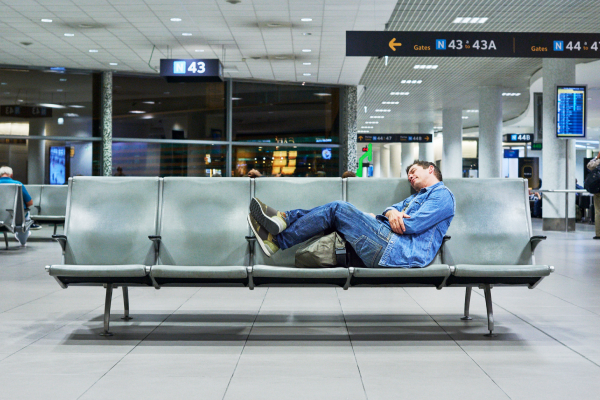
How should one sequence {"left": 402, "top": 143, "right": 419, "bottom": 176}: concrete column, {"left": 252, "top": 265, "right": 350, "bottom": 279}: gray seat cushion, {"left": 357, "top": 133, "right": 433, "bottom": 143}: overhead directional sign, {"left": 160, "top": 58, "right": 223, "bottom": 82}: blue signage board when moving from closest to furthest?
1. {"left": 252, "top": 265, "right": 350, "bottom": 279}: gray seat cushion
2. {"left": 160, "top": 58, "right": 223, "bottom": 82}: blue signage board
3. {"left": 357, "top": 133, "right": 433, "bottom": 143}: overhead directional sign
4. {"left": 402, "top": 143, "right": 419, "bottom": 176}: concrete column

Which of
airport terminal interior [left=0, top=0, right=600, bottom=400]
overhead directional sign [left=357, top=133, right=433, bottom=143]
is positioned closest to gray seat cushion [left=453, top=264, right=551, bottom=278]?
airport terminal interior [left=0, top=0, right=600, bottom=400]

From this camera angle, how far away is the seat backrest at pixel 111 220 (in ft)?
13.9

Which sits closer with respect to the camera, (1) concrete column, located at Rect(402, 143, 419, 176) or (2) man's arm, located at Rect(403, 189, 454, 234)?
(2) man's arm, located at Rect(403, 189, 454, 234)

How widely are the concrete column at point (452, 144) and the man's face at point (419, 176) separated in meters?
22.0

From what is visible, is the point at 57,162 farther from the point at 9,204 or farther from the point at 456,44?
the point at 456,44

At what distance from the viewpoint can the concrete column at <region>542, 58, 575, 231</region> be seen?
14781 millimetres

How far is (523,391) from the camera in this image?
9.28 feet

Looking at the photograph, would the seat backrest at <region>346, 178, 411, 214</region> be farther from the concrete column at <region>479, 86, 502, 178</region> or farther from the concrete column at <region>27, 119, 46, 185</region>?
the concrete column at <region>479, 86, 502, 178</region>

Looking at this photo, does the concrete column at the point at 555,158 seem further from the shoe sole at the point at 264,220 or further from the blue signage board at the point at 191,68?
the shoe sole at the point at 264,220

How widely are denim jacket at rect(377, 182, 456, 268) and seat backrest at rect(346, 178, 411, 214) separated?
35cm

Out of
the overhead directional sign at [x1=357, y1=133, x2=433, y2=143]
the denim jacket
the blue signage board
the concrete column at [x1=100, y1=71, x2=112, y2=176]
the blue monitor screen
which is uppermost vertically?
the overhead directional sign at [x1=357, y1=133, x2=433, y2=143]

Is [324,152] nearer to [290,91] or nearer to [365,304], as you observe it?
[290,91]

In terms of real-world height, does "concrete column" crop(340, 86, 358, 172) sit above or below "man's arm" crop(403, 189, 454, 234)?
above

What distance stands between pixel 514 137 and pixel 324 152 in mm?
14589
